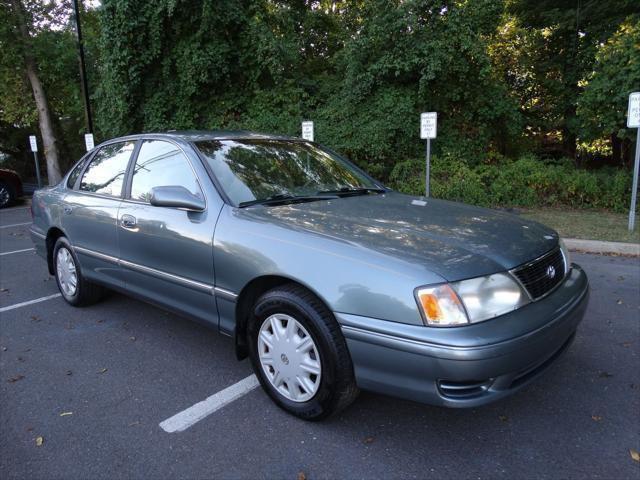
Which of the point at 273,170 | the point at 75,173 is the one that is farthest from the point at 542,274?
the point at 75,173

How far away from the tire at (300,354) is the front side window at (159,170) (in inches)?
38.9

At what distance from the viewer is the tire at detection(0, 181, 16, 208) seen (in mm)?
13961

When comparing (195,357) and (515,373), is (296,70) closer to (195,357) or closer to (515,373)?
(195,357)

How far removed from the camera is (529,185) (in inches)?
428

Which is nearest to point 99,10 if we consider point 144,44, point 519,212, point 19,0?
point 144,44

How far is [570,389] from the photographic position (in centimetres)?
299

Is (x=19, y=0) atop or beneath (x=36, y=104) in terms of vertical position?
atop

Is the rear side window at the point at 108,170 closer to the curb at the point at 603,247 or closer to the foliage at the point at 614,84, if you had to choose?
the curb at the point at 603,247

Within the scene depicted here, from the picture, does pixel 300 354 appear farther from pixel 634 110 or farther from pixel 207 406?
pixel 634 110

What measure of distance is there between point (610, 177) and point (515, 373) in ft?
32.5

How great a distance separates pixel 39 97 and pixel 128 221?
651 inches

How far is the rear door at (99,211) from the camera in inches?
153

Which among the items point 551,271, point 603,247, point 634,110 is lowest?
point 603,247

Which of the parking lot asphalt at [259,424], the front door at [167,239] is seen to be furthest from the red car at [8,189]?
the front door at [167,239]
